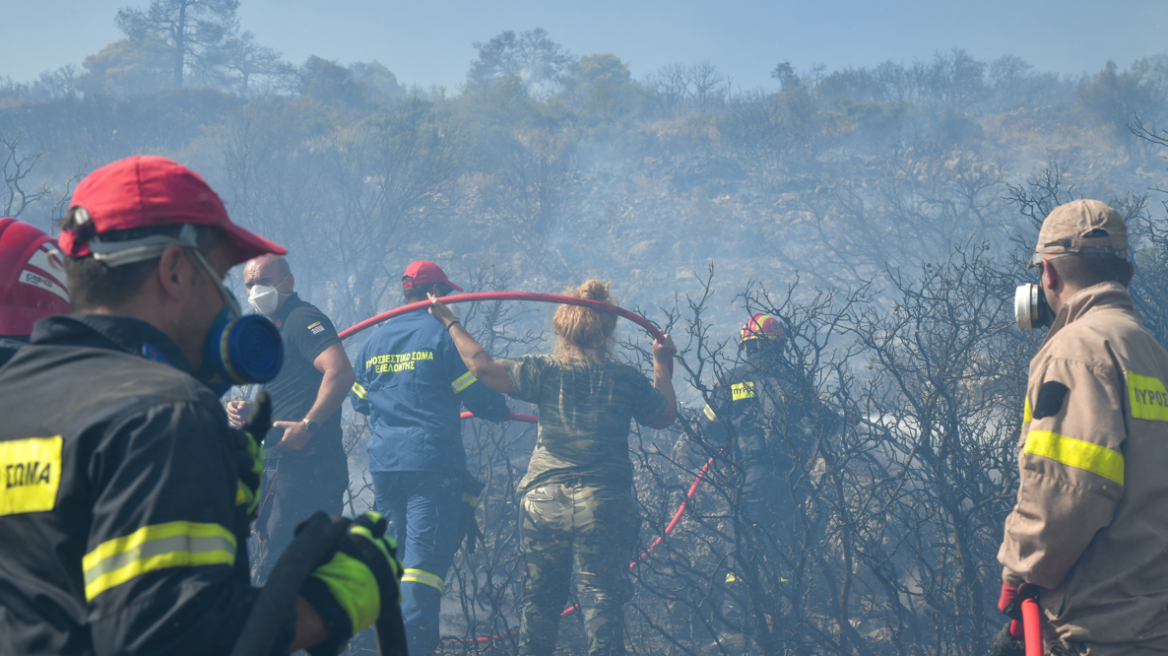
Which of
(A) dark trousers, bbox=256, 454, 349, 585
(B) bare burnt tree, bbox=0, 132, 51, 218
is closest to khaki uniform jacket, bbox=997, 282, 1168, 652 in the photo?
(A) dark trousers, bbox=256, 454, 349, 585

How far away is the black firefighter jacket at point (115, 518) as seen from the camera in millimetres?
1029

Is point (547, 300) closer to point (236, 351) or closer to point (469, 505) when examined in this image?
point (469, 505)

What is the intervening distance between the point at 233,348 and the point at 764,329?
18.0 ft

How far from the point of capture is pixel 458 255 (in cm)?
2256

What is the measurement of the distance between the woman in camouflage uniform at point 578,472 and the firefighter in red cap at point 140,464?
9.44ft

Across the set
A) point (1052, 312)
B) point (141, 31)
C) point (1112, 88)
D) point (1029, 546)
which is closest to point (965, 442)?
point (1052, 312)

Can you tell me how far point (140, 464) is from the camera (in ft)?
3.52

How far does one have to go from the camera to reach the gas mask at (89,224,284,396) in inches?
50.6

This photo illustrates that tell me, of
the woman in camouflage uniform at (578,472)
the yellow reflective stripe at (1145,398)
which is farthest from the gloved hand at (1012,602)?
the woman in camouflage uniform at (578,472)

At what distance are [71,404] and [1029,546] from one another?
251 centimetres

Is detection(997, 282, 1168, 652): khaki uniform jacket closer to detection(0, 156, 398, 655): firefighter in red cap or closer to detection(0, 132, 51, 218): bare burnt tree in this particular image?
detection(0, 156, 398, 655): firefighter in red cap

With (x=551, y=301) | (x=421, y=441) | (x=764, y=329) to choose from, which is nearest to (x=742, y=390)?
(x=764, y=329)

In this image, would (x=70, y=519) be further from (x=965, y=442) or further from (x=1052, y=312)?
(x=965, y=442)

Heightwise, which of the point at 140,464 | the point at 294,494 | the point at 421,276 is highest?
the point at 421,276
